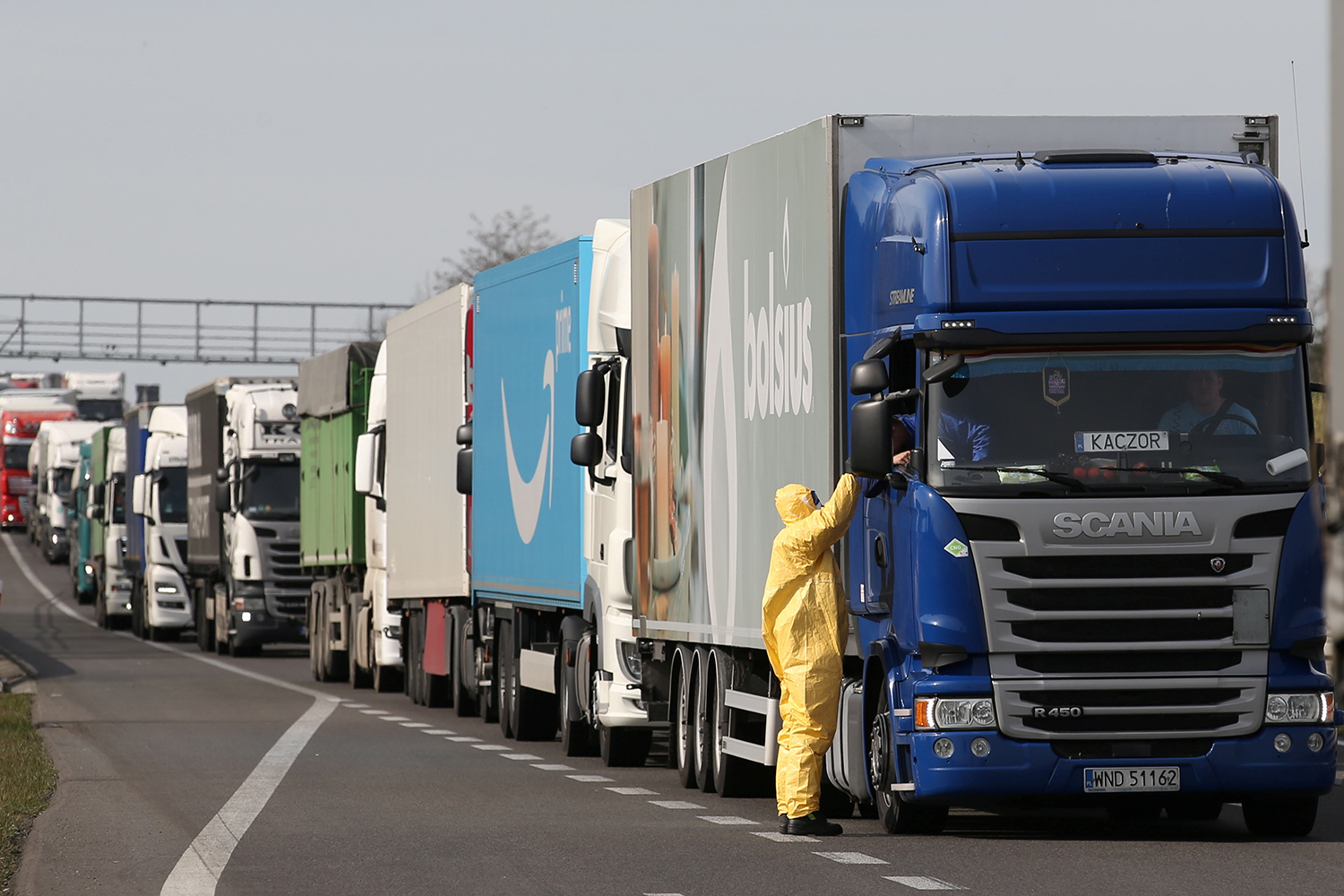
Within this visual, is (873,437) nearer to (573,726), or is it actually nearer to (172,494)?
(573,726)

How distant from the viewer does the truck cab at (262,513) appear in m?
38.7

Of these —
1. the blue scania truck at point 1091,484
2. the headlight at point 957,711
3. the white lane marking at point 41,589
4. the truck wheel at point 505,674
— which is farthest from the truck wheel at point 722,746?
the white lane marking at point 41,589

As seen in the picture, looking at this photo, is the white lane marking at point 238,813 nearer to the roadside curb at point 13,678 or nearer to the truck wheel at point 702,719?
the truck wheel at point 702,719

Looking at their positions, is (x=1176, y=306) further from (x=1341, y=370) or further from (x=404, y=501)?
(x=404, y=501)

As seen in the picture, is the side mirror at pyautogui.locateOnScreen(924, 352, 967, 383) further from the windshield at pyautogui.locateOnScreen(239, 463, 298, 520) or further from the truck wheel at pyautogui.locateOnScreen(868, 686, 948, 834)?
the windshield at pyautogui.locateOnScreen(239, 463, 298, 520)

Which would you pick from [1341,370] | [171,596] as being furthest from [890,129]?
[171,596]

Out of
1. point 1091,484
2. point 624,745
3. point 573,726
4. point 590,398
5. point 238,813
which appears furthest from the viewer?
point 573,726

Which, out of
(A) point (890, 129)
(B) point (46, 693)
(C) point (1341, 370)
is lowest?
(B) point (46, 693)

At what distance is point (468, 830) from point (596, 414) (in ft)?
16.1

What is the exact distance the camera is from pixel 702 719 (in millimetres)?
16125

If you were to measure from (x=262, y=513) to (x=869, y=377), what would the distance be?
27.4 m

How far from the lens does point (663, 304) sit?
16.6 metres

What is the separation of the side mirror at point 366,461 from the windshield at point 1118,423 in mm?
18236

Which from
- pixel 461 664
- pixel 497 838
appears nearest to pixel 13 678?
pixel 461 664
